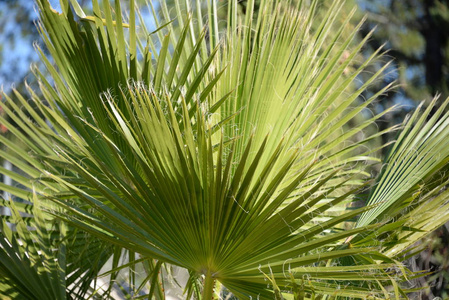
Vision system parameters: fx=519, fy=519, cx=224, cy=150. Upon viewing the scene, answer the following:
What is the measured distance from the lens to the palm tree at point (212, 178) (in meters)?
1.08

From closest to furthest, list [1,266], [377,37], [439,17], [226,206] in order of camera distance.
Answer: [226,206] → [1,266] → [439,17] → [377,37]

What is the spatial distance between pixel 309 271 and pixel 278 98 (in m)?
0.56

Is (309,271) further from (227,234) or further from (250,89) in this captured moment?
(250,89)

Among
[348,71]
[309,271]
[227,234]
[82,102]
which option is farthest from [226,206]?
[348,71]

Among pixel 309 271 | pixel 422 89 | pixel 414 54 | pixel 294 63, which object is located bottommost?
pixel 309 271

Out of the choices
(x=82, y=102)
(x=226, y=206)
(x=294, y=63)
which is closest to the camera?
(x=226, y=206)

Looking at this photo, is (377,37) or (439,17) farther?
(377,37)

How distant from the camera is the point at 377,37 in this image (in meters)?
4.96

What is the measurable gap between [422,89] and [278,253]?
13.1 feet

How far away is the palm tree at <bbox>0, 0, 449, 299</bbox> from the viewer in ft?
3.54

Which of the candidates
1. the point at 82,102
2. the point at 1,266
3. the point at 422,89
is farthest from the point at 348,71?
the point at 1,266

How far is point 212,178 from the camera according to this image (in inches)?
41.9

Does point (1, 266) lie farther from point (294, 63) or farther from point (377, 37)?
point (377, 37)

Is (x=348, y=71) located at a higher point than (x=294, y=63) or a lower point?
higher
